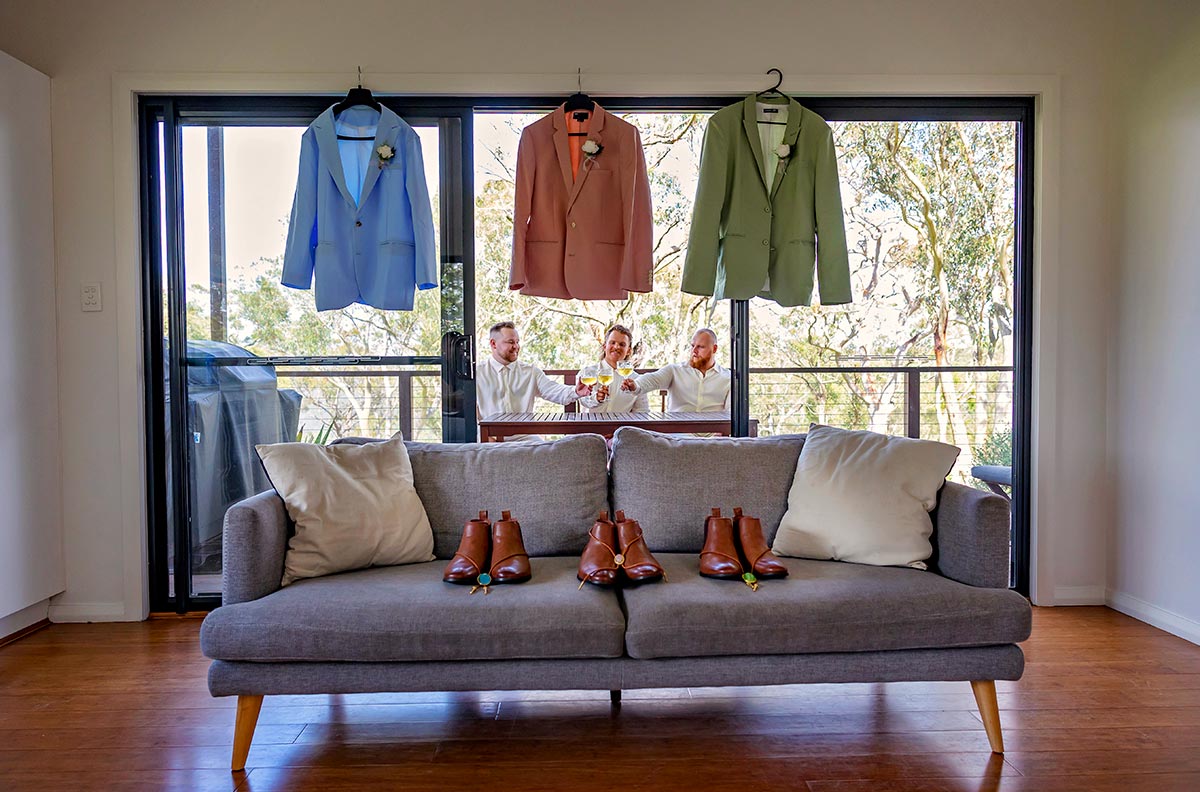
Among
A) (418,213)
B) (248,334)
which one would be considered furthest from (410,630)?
(248,334)

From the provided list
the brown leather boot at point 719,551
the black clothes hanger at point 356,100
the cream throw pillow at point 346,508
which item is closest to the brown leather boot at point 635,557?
the brown leather boot at point 719,551

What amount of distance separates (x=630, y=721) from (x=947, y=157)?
8.46 feet

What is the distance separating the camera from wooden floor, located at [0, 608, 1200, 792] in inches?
73.1

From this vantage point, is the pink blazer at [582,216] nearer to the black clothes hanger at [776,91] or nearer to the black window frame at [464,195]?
the black window frame at [464,195]

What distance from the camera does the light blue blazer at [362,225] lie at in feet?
9.77

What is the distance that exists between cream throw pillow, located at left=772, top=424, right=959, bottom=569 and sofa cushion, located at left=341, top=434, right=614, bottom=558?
5.2 inches

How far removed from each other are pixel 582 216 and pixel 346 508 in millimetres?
1450

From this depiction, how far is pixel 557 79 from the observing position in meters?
3.08

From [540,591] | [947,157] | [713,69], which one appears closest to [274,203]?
[713,69]

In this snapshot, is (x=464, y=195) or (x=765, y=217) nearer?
(x=765, y=217)

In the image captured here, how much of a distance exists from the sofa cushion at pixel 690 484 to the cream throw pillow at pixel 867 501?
0.07m

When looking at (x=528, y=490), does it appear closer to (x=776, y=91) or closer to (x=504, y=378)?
(x=504, y=378)

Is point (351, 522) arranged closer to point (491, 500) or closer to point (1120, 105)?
point (491, 500)

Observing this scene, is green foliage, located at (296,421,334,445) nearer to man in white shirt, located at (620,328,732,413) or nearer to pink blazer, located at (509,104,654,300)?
pink blazer, located at (509,104,654,300)
